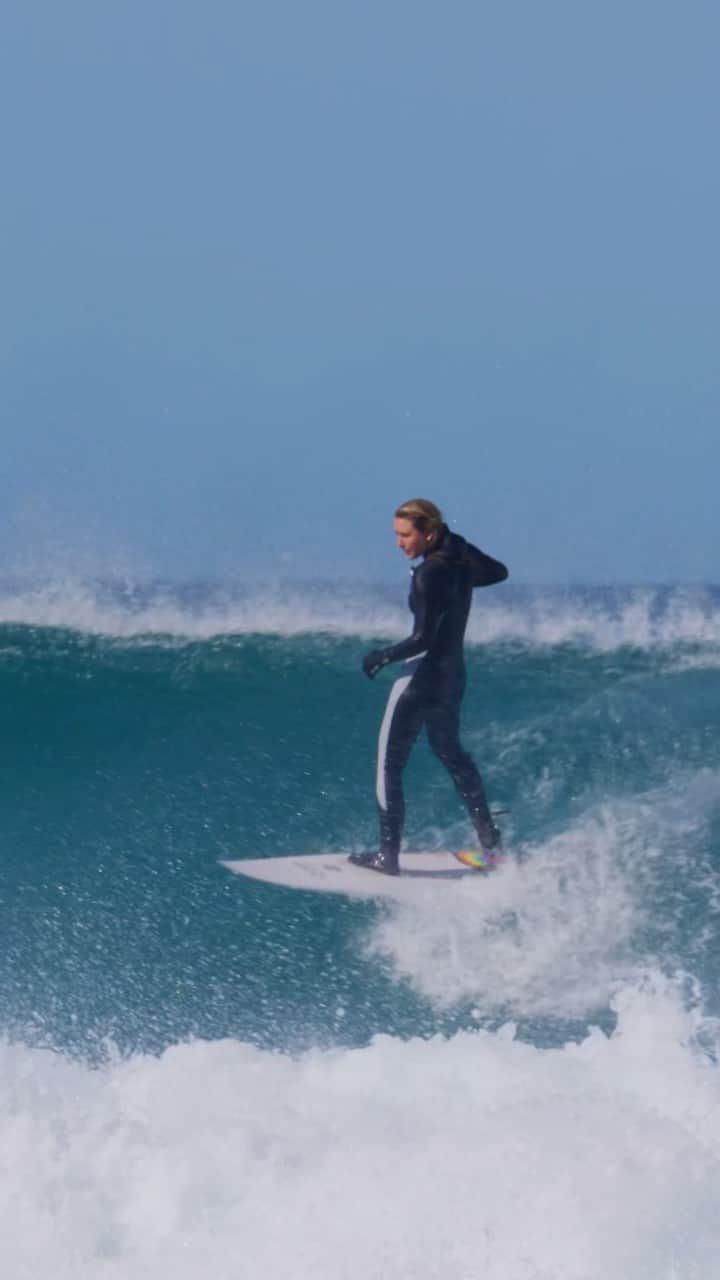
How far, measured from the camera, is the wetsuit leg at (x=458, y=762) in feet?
18.2

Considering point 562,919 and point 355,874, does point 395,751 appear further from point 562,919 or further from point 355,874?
point 562,919

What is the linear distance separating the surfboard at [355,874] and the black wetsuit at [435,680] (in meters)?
0.10

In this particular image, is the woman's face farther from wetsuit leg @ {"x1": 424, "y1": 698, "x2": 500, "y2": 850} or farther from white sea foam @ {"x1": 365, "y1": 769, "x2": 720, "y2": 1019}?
white sea foam @ {"x1": 365, "y1": 769, "x2": 720, "y2": 1019}

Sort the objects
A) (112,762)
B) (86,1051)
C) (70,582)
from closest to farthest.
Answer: (86,1051) < (112,762) < (70,582)

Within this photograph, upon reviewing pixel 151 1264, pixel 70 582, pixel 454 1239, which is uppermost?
pixel 70 582

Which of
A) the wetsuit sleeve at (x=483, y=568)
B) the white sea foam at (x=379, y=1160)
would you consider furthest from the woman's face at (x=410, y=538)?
the white sea foam at (x=379, y=1160)

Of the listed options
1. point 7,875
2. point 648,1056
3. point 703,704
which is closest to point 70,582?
point 7,875

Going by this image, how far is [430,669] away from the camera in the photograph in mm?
5465

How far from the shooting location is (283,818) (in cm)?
624

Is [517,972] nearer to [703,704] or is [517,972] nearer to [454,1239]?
[454,1239]

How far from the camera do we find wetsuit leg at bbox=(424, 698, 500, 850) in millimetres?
5551

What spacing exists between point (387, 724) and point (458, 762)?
0.34m

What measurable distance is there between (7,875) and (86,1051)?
117 cm

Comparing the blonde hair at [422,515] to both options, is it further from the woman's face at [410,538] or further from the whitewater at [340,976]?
the whitewater at [340,976]
